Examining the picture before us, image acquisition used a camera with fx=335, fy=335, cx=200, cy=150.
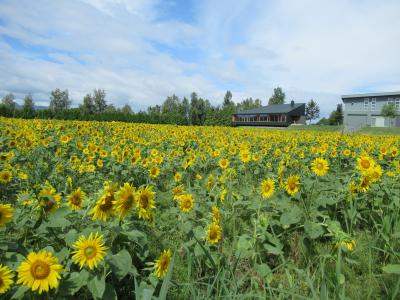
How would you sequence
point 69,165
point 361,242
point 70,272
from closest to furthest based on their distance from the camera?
point 70,272 < point 361,242 < point 69,165

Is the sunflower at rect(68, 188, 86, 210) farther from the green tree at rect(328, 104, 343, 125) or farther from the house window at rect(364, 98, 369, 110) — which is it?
the green tree at rect(328, 104, 343, 125)

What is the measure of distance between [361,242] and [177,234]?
171 centimetres

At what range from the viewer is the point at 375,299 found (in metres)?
2.23

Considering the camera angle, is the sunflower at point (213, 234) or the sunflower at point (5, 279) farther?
the sunflower at point (213, 234)

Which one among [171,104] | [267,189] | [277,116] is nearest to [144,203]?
[267,189]

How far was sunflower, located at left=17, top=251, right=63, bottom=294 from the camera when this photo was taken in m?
1.41

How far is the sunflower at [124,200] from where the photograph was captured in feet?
5.76

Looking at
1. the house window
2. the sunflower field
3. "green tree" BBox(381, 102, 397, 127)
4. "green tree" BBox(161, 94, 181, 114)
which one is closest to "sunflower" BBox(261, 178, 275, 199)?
the sunflower field

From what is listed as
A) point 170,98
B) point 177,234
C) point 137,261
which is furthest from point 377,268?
point 170,98

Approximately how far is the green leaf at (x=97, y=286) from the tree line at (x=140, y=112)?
28.5 meters

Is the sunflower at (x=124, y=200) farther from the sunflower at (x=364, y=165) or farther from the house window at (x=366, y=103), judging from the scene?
the house window at (x=366, y=103)

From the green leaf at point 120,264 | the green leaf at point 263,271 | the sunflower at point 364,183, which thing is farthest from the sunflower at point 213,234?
the sunflower at point 364,183

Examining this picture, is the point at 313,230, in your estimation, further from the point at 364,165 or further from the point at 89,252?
the point at 89,252

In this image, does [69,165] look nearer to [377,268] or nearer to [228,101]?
[377,268]
